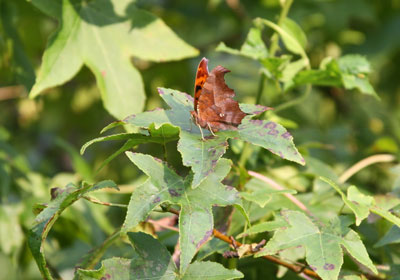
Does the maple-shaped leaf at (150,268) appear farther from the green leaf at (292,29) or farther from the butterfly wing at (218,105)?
the green leaf at (292,29)

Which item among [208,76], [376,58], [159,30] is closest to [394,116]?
[376,58]

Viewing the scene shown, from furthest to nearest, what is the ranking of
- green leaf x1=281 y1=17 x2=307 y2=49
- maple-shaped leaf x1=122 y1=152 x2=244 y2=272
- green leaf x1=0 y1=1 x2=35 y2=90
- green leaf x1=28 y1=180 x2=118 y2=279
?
green leaf x1=0 y1=1 x2=35 y2=90 < green leaf x1=281 y1=17 x2=307 y2=49 < green leaf x1=28 y1=180 x2=118 y2=279 < maple-shaped leaf x1=122 y1=152 x2=244 y2=272

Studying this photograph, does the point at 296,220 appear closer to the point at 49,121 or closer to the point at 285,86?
the point at 285,86

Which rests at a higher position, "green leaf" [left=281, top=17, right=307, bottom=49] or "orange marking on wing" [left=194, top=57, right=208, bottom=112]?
"orange marking on wing" [left=194, top=57, right=208, bottom=112]

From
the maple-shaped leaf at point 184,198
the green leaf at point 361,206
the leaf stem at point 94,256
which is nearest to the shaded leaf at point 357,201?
the green leaf at point 361,206

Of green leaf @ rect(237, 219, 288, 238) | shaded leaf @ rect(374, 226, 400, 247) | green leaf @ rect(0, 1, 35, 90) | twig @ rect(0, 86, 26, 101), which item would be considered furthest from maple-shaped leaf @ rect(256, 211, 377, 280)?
twig @ rect(0, 86, 26, 101)

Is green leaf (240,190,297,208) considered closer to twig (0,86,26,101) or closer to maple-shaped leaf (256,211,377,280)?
maple-shaped leaf (256,211,377,280)

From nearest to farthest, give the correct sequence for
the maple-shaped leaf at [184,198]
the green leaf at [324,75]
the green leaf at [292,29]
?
the maple-shaped leaf at [184,198] → the green leaf at [324,75] → the green leaf at [292,29]
